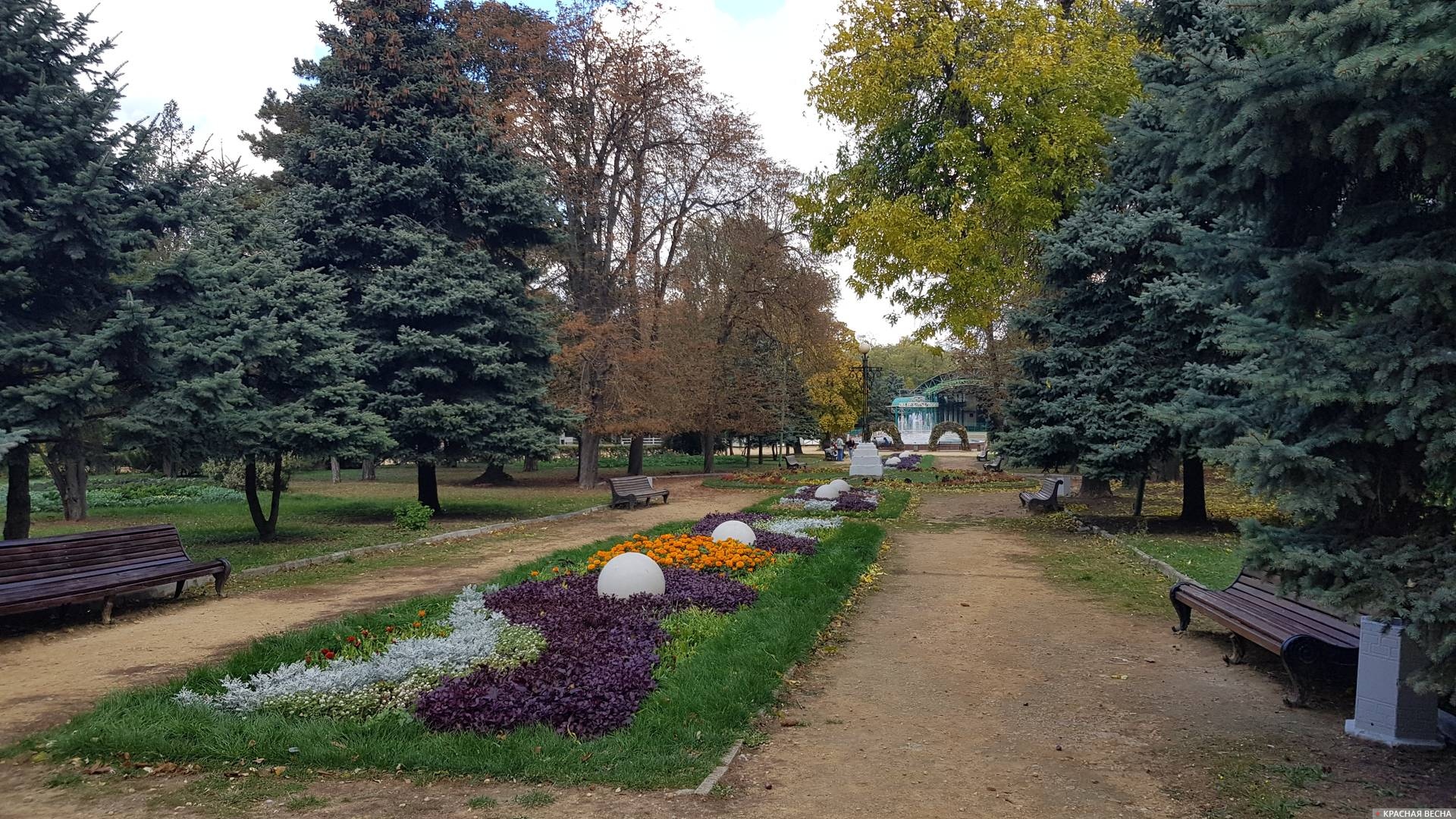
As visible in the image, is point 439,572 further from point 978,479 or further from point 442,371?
point 978,479

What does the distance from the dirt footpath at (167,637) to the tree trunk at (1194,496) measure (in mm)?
10595

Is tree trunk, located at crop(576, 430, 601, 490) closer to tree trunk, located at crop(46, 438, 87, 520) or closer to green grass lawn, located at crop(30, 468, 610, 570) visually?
green grass lawn, located at crop(30, 468, 610, 570)

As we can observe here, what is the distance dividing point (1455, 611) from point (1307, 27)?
263 centimetres

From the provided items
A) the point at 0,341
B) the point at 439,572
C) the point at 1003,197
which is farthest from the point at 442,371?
the point at 1003,197

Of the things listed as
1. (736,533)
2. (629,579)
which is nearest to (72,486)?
(736,533)

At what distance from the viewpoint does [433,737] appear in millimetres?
4992

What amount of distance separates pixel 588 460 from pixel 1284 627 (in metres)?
21.7

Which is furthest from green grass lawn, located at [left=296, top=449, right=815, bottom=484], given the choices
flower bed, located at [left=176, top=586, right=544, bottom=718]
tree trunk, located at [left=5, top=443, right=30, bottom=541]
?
flower bed, located at [left=176, top=586, right=544, bottom=718]

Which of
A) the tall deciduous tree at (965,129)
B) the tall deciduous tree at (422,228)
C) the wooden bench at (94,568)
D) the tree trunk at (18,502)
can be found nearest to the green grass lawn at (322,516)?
the tall deciduous tree at (422,228)

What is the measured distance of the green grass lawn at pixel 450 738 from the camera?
4680mm

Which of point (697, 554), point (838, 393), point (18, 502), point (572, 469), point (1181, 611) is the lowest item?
point (572, 469)

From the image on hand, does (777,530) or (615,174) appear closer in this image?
(777,530)

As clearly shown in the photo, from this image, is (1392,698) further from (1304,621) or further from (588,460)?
(588,460)

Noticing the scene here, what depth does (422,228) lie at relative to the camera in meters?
18.0
